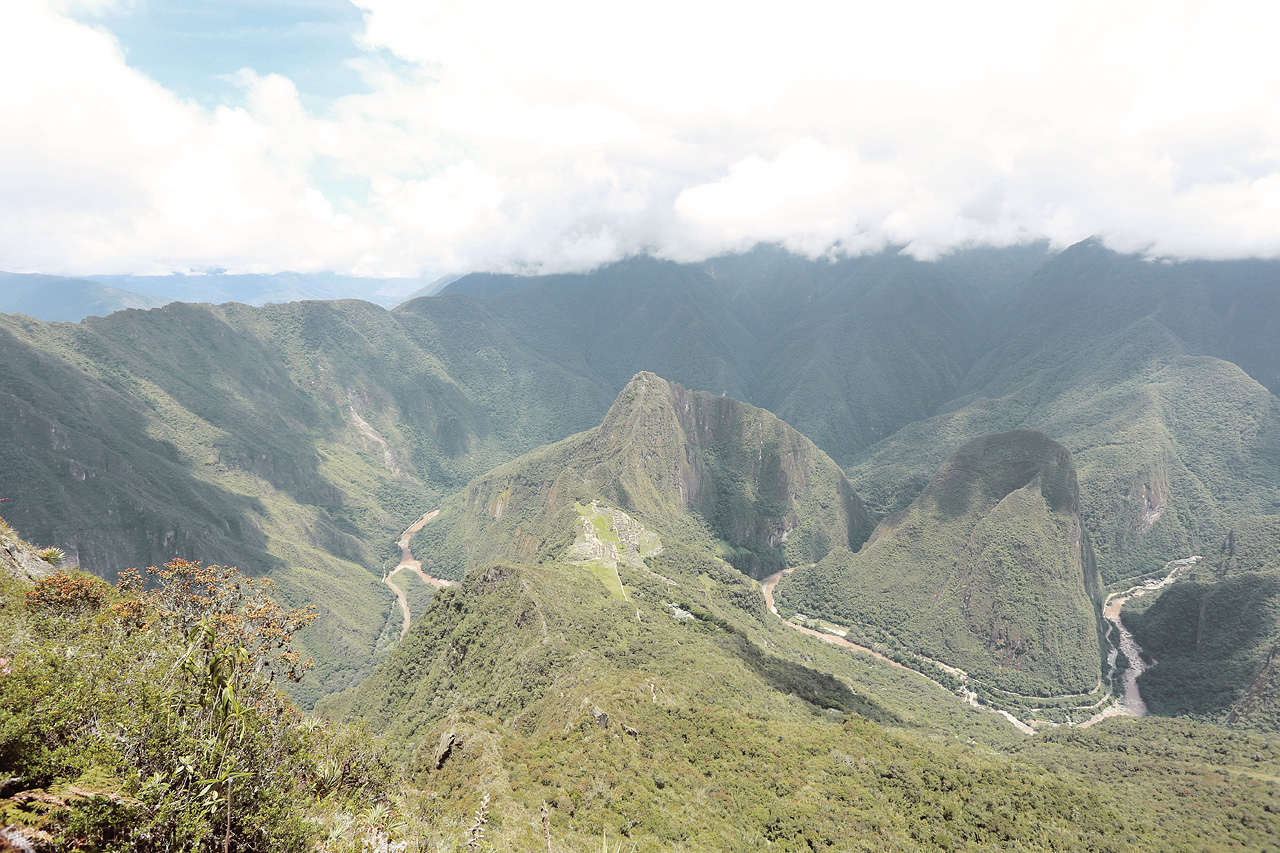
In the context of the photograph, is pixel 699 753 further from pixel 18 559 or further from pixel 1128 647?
pixel 1128 647

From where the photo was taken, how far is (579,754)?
140ft

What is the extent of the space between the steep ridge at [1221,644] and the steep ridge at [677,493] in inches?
3118

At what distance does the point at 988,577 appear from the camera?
13338 centimetres

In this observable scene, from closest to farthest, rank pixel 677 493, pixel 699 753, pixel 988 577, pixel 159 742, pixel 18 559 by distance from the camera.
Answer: pixel 159 742 → pixel 18 559 → pixel 699 753 → pixel 988 577 → pixel 677 493

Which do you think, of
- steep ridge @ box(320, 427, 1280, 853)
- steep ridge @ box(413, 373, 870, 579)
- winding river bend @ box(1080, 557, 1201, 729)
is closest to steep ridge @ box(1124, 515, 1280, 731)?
winding river bend @ box(1080, 557, 1201, 729)

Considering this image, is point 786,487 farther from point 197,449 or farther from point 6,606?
point 197,449

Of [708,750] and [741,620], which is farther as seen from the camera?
[741,620]

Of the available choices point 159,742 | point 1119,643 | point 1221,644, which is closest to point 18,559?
point 159,742

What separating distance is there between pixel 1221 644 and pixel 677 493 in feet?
428

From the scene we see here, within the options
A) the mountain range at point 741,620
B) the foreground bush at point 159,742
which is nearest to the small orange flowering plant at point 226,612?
the foreground bush at point 159,742

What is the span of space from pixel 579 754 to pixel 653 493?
121m

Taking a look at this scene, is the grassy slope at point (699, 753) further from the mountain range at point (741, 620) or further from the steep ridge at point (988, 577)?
the steep ridge at point (988, 577)

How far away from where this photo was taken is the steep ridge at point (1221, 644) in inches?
3902

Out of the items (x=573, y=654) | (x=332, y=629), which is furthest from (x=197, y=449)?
(x=573, y=654)
